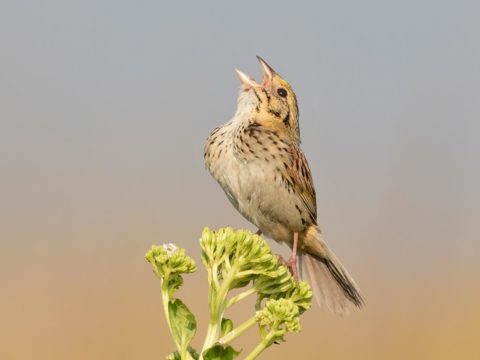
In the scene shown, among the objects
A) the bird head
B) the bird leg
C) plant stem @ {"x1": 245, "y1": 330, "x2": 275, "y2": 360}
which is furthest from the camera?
the bird head

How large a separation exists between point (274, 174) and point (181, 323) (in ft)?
4.39

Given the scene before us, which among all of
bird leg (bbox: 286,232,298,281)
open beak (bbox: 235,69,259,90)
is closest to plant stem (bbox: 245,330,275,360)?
bird leg (bbox: 286,232,298,281)

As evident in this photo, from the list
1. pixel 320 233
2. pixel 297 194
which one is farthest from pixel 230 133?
pixel 320 233

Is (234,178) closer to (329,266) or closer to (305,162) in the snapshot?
(305,162)

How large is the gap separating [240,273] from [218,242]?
2.3 inches

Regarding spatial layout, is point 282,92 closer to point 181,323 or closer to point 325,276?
point 325,276

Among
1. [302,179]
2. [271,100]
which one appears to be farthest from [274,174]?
[271,100]

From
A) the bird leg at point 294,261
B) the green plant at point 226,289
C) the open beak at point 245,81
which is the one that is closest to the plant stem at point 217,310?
the green plant at point 226,289

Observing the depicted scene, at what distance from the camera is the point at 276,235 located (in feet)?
7.88

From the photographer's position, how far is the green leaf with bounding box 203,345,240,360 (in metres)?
0.85

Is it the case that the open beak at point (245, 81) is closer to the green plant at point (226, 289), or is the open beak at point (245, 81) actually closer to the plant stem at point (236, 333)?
the green plant at point (226, 289)

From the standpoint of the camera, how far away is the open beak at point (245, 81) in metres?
2.20

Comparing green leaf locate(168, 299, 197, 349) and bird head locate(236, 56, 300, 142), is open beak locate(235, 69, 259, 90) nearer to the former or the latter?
bird head locate(236, 56, 300, 142)

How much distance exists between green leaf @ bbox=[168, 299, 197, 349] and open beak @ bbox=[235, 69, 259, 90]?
4.32ft
